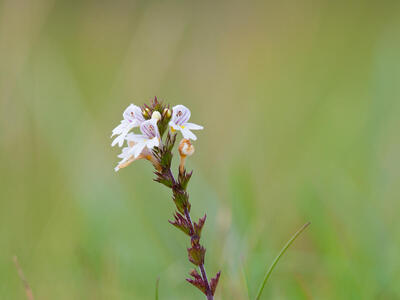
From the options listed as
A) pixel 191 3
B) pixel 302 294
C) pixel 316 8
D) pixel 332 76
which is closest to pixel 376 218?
pixel 302 294

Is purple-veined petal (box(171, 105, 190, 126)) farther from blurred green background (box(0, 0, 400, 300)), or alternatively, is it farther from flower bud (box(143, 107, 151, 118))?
blurred green background (box(0, 0, 400, 300))

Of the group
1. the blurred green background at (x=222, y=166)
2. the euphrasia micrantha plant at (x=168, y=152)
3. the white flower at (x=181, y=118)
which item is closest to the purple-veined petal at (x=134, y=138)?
the euphrasia micrantha plant at (x=168, y=152)

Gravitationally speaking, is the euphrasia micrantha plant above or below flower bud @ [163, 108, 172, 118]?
below

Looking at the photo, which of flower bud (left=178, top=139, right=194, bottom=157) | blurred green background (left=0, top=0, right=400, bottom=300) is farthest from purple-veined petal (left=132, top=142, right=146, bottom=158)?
blurred green background (left=0, top=0, right=400, bottom=300)

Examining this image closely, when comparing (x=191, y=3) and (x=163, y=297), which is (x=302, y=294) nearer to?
(x=163, y=297)

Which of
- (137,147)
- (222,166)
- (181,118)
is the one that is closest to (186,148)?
(181,118)

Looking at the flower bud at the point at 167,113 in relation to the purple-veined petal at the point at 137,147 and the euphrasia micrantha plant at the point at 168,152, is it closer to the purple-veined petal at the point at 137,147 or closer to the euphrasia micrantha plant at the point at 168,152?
the euphrasia micrantha plant at the point at 168,152
